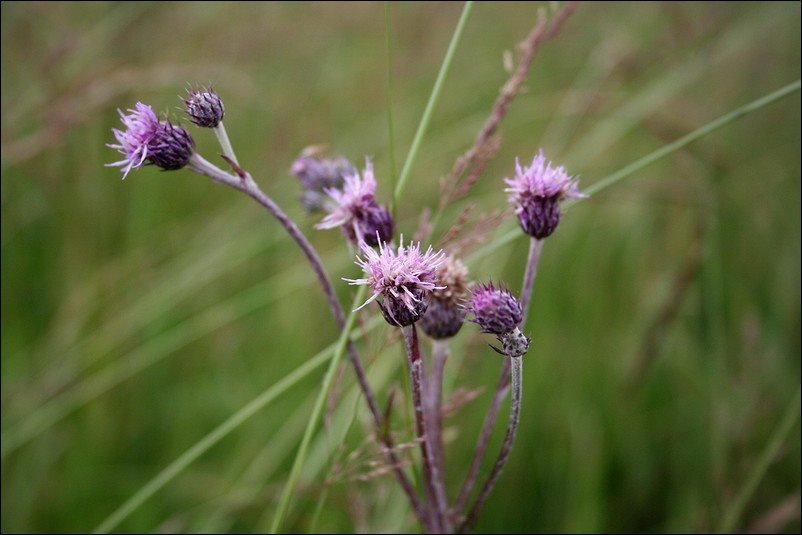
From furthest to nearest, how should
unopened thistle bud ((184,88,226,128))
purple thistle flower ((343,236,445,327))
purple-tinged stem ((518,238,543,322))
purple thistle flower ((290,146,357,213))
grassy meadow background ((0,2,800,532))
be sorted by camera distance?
grassy meadow background ((0,2,800,532)), purple thistle flower ((290,146,357,213)), purple-tinged stem ((518,238,543,322)), unopened thistle bud ((184,88,226,128)), purple thistle flower ((343,236,445,327))

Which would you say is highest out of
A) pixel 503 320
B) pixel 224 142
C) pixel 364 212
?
pixel 224 142

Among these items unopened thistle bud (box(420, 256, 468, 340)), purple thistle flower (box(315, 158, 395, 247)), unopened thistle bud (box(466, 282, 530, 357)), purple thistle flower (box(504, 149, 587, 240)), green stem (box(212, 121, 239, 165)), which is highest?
green stem (box(212, 121, 239, 165))

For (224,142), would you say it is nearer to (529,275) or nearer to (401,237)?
(401,237)

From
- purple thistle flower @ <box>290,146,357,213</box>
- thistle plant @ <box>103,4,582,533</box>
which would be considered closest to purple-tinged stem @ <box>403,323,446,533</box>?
thistle plant @ <box>103,4,582,533</box>

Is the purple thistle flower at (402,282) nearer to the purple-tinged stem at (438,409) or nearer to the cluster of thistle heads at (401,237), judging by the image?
the cluster of thistle heads at (401,237)

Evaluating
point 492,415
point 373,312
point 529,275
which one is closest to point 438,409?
point 492,415

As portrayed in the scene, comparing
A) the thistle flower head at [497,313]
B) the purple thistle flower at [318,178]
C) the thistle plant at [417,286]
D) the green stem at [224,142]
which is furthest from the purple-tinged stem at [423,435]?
the purple thistle flower at [318,178]

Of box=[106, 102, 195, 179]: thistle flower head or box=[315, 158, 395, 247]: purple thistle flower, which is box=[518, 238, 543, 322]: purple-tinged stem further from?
box=[106, 102, 195, 179]: thistle flower head
